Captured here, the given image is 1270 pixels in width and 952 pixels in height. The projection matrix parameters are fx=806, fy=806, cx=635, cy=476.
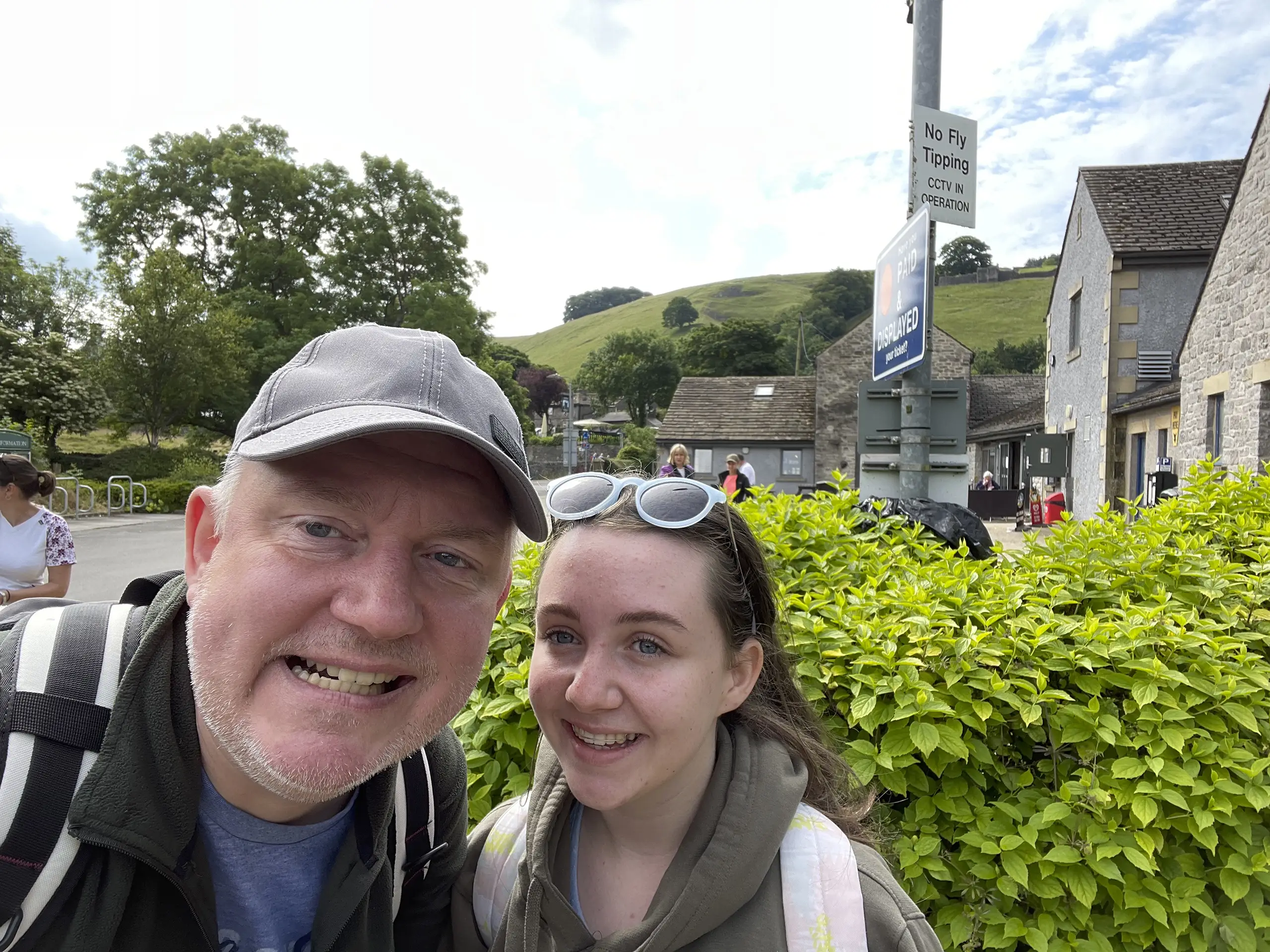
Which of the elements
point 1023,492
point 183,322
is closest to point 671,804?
point 1023,492

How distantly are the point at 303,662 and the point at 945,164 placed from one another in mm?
4242

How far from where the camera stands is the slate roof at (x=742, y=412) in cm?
3900

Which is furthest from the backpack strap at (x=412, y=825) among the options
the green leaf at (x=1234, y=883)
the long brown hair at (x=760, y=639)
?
the green leaf at (x=1234, y=883)

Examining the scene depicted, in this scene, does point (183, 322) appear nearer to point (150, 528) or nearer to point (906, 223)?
point (150, 528)

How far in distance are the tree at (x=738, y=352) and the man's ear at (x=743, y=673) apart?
73479 mm

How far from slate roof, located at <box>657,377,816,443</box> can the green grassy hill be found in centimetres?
5702

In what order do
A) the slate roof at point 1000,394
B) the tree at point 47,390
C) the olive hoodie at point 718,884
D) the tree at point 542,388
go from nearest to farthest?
the olive hoodie at point 718,884
the tree at point 47,390
the slate roof at point 1000,394
the tree at point 542,388

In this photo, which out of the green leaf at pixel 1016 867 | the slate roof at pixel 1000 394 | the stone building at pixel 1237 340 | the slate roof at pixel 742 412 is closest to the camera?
the green leaf at pixel 1016 867

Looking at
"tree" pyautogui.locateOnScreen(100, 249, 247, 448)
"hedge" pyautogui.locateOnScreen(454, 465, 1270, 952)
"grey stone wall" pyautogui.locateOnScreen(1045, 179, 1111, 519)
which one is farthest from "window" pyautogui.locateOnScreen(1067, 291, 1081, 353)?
"tree" pyautogui.locateOnScreen(100, 249, 247, 448)

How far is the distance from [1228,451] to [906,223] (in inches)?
Answer: 465

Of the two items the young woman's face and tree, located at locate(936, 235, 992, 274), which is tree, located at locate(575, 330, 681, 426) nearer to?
tree, located at locate(936, 235, 992, 274)

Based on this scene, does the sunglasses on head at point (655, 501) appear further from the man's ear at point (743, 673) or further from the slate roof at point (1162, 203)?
the slate roof at point (1162, 203)

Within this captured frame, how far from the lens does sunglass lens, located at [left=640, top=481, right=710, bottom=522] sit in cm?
168

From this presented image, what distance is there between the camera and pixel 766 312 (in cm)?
14525
